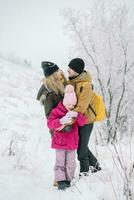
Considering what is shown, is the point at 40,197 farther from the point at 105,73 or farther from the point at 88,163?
the point at 105,73

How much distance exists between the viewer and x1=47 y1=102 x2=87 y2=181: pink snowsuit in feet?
18.2

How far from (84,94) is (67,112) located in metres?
0.33

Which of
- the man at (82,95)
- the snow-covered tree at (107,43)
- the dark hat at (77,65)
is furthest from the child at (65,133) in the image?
the snow-covered tree at (107,43)

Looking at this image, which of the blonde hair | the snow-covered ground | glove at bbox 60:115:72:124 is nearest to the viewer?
the snow-covered ground

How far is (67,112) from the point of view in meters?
5.61

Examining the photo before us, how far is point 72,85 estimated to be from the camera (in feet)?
18.9

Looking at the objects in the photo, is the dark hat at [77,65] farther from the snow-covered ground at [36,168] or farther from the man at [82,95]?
the snow-covered ground at [36,168]

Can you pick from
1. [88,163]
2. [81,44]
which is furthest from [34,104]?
[88,163]

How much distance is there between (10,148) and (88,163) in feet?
6.30

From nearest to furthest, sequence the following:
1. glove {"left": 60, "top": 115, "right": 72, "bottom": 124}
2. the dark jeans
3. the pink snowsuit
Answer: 1. glove {"left": 60, "top": 115, "right": 72, "bottom": 124}
2. the pink snowsuit
3. the dark jeans

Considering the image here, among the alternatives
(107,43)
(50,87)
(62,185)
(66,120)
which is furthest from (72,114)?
(107,43)

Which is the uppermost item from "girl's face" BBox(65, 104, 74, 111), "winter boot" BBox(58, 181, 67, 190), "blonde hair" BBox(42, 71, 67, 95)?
"blonde hair" BBox(42, 71, 67, 95)

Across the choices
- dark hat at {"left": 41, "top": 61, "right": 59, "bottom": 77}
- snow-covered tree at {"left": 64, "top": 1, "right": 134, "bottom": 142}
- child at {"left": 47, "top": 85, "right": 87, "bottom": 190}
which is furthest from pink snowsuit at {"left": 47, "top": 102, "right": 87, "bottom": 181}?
snow-covered tree at {"left": 64, "top": 1, "right": 134, "bottom": 142}

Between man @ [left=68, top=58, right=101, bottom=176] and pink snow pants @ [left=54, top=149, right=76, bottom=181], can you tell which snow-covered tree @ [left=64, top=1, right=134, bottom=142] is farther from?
pink snow pants @ [left=54, top=149, right=76, bottom=181]
